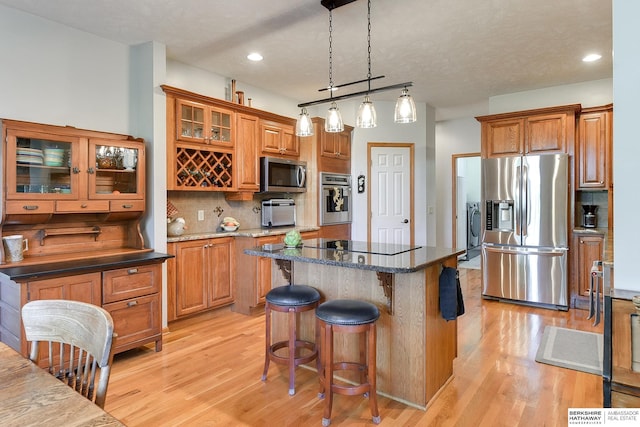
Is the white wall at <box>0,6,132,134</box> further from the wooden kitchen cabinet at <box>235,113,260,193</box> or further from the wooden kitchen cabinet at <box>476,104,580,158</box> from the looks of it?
the wooden kitchen cabinet at <box>476,104,580,158</box>

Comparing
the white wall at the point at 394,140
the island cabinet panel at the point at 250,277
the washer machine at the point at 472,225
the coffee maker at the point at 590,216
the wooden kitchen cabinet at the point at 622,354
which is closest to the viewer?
the wooden kitchen cabinet at the point at 622,354

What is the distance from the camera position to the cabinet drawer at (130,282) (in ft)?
9.34

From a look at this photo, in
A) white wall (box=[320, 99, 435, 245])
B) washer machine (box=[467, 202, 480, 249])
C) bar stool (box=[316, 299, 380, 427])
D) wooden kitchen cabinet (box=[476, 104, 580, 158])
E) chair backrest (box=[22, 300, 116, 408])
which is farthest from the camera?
washer machine (box=[467, 202, 480, 249])

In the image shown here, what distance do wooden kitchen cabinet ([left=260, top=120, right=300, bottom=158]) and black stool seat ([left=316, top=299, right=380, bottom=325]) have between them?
2.80 metres

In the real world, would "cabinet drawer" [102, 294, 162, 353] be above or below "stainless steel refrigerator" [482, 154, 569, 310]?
below

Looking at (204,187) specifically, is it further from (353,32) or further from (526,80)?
(526,80)

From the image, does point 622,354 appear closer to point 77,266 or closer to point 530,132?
point 77,266

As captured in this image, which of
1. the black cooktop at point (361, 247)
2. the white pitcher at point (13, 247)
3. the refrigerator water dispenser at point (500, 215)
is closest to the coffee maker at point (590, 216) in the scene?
the refrigerator water dispenser at point (500, 215)

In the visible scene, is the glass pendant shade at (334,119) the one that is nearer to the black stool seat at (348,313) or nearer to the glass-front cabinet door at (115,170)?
the black stool seat at (348,313)

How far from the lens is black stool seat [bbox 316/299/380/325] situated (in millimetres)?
2156

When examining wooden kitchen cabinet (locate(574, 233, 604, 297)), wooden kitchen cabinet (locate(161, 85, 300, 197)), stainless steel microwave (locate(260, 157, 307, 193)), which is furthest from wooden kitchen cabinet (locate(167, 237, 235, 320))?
wooden kitchen cabinet (locate(574, 233, 604, 297))

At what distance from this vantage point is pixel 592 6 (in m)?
2.85

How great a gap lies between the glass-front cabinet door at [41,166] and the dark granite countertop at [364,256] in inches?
62.2

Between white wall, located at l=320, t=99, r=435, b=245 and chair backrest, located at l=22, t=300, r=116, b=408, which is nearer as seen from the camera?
chair backrest, located at l=22, t=300, r=116, b=408
